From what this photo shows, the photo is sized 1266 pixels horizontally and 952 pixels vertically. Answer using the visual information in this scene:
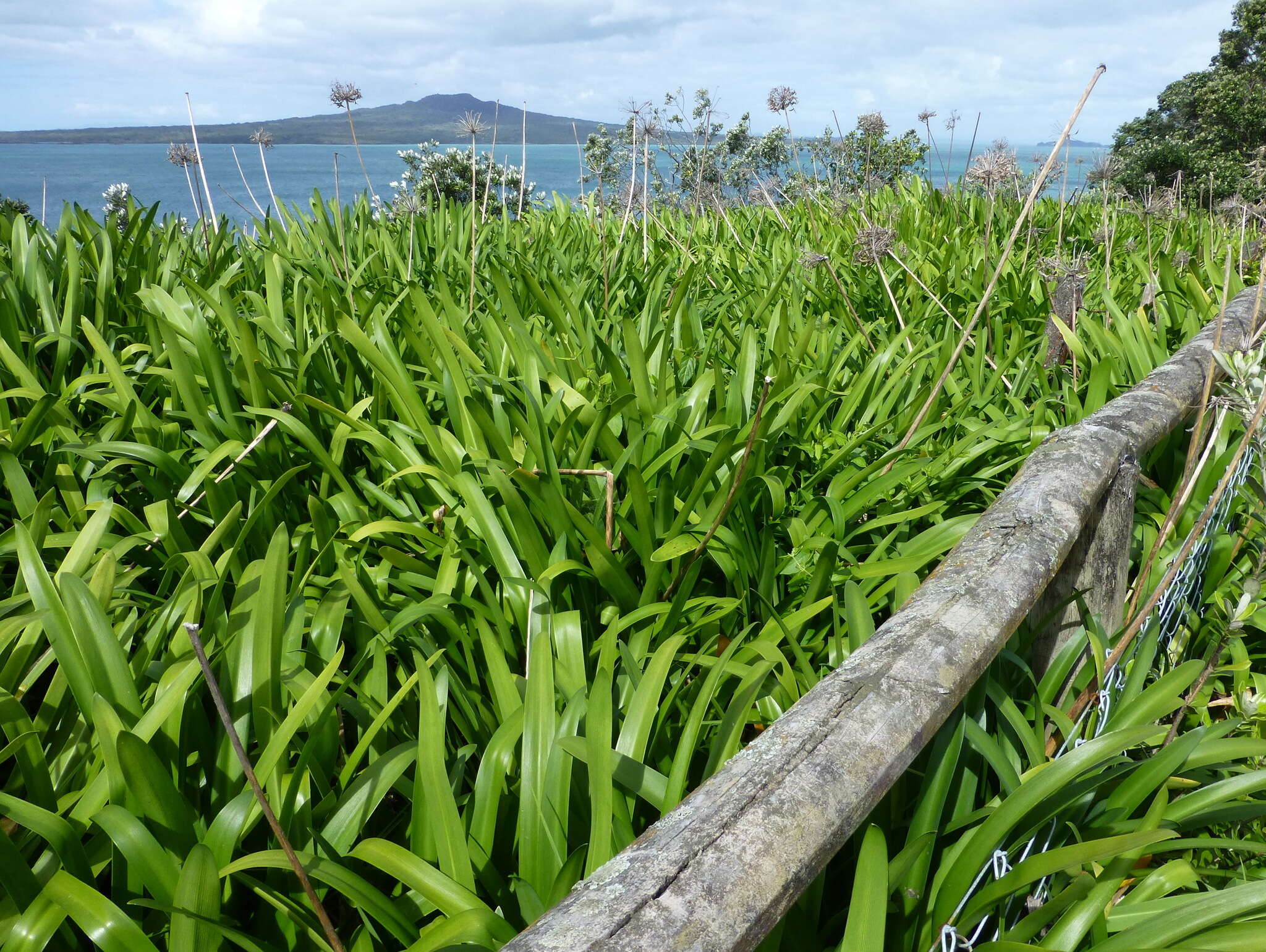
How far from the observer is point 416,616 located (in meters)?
1.34

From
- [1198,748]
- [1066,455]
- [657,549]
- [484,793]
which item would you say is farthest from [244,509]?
[1198,748]

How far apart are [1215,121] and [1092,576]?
70.6ft

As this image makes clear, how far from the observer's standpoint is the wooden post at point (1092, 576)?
1.46 meters

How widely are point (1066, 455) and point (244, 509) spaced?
5.39ft

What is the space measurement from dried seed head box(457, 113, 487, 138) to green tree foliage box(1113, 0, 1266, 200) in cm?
1519

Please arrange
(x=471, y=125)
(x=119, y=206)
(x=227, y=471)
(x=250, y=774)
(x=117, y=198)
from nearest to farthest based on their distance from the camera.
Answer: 1. (x=250, y=774)
2. (x=227, y=471)
3. (x=471, y=125)
4. (x=119, y=206)
5. (x=117, y=198)

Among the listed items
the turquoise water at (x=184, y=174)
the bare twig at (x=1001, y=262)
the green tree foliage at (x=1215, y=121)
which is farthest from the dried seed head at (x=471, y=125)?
the green tree foliage at (x=1215, y=121)

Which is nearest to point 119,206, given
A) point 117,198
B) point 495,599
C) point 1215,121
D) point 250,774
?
point 117,198

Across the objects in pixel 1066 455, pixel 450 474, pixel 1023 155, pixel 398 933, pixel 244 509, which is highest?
pixel 1023 155

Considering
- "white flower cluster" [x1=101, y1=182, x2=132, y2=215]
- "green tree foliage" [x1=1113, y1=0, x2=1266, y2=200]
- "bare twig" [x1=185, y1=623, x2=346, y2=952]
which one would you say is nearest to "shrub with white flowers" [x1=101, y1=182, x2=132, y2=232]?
"white flower cluster" [x1=101, y1=182, x2=132, y2=215]

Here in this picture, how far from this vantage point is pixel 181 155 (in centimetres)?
362

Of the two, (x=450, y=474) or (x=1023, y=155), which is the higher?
(x=1023, y=155)

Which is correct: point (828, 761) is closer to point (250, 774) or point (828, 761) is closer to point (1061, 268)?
point (250, 774)

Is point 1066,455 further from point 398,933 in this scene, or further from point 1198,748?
point 398,933
